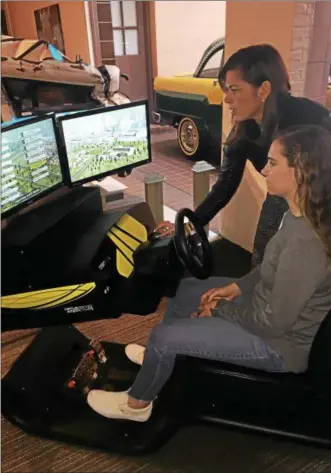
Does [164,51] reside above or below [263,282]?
above

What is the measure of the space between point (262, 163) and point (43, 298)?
3.66 ft

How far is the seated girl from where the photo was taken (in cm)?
136

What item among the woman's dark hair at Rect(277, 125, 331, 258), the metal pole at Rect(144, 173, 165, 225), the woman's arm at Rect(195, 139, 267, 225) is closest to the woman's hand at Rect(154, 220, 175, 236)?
the woman's arm at Rect(195, 139, 267, 225)

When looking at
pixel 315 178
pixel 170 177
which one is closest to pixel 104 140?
pixel 315 178

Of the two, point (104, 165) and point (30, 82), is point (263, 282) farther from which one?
point (30, 82)

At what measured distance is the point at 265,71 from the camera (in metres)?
1.84

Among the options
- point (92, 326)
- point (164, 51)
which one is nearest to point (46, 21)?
point (164, 51)

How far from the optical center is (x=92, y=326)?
2.47 m

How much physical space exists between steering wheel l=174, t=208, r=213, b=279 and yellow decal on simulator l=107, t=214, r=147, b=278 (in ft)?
0.89

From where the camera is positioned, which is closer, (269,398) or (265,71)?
(269,398)

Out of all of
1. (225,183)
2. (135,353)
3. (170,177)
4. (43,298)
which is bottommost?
(170,177)

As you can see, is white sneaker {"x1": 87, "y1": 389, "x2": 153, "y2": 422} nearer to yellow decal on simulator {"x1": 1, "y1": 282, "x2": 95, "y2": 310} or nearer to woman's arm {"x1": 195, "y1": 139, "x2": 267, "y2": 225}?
yellow decal on simulator {"x1": 1, "y1": 282, "x2": 95, "y2": 310}

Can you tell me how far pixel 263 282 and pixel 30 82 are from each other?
2247 mm

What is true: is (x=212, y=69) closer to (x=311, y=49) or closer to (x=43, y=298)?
(x=311, y=49)
